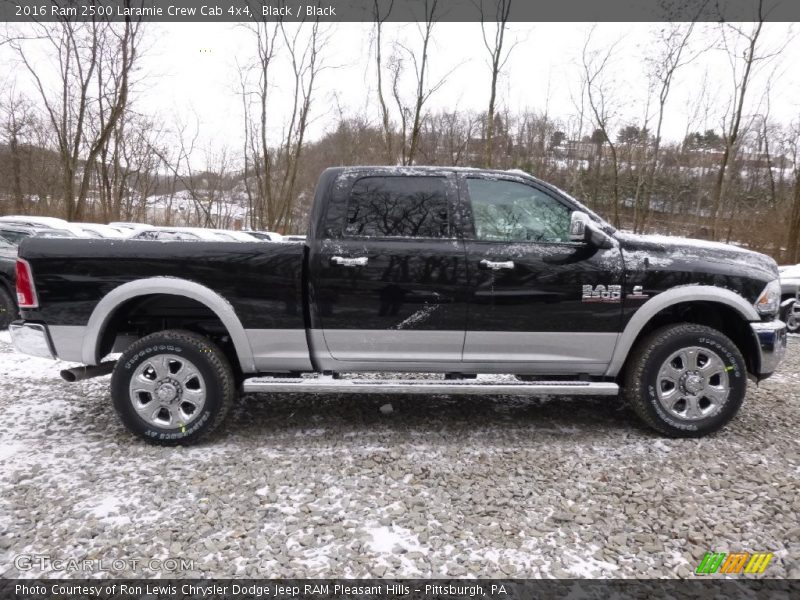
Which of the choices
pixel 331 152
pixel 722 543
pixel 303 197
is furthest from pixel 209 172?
pixel 722 543

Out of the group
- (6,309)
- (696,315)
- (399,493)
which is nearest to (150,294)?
(399,493)

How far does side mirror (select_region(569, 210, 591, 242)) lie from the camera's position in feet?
10.6

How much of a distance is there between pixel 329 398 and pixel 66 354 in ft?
6.97

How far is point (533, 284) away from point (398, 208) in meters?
1.15

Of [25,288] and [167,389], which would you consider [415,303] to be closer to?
[167,389]

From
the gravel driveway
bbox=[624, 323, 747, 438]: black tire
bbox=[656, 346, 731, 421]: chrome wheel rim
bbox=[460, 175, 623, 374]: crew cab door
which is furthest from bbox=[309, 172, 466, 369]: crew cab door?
bbox=[656, 346, 731, 421]: chrome wheel rim

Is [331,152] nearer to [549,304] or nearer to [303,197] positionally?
[303,197]

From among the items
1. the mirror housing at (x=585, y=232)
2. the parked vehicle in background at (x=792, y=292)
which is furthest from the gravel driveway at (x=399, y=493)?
the parked vehicle in background at (x=792, y=292)

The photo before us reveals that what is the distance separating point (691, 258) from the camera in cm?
343

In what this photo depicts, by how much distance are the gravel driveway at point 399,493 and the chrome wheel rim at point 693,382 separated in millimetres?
254

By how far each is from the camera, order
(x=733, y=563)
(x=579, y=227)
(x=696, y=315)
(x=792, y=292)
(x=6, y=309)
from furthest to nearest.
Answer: (x=792, y=292) → (x=6, y=309) → (x=696, y=315) → (x=579, y=227) → (x=733, y=563)

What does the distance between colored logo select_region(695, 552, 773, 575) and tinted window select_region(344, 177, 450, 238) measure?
242 centimetres

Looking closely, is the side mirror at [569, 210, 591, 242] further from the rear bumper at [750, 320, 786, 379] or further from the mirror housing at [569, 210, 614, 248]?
the rear bumper at [750, 320, 786, 379]

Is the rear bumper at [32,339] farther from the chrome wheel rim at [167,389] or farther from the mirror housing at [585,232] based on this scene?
the mirror housing at [585,232]
